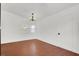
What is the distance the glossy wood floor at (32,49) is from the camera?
1461 millimetres

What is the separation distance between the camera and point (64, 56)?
1.40 m

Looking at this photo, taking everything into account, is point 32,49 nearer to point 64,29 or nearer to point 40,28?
point 40,28

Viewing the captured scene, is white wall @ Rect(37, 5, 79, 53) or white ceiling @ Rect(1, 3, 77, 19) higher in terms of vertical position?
white ceiling @ Rect(1, 3, 77, 19)

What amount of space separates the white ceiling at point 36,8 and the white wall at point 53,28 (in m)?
0.06

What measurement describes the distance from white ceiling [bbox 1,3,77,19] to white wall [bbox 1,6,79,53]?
0.21ft

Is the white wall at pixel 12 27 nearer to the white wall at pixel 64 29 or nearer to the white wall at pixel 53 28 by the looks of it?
the white wall at pixel 53 28

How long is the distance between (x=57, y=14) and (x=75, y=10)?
0.27 metres

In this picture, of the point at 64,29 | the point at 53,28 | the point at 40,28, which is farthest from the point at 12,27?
the point at 64,29

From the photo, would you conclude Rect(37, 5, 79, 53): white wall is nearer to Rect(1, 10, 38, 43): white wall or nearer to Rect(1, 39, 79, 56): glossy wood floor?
Rect(1, 39, 79, 56): glossy wood floor

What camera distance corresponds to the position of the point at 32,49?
158 cm

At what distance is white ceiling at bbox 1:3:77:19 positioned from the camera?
147cm

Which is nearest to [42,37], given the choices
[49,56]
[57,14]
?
[49,56]

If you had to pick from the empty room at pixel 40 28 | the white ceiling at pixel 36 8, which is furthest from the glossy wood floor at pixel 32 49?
the white ceiling at pixel 36 8

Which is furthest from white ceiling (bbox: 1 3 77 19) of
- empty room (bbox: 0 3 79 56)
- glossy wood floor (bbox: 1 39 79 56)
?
glossy wood floor (bbox: 1 39 79 56)
